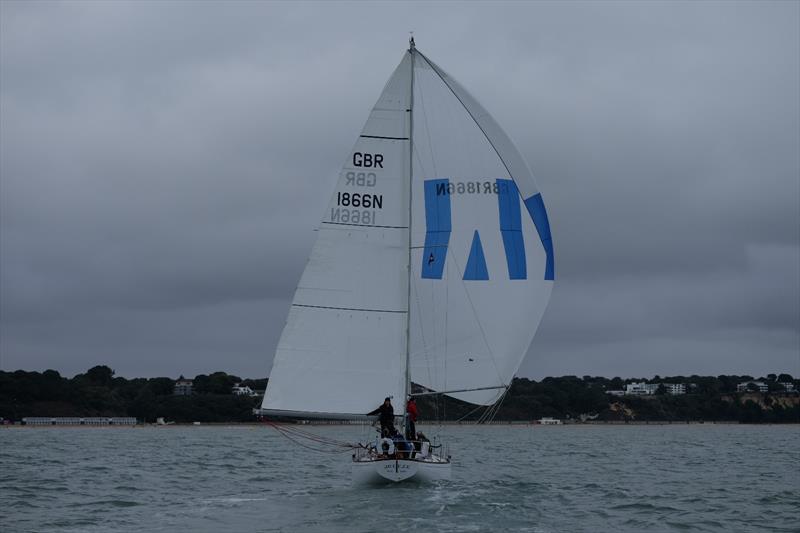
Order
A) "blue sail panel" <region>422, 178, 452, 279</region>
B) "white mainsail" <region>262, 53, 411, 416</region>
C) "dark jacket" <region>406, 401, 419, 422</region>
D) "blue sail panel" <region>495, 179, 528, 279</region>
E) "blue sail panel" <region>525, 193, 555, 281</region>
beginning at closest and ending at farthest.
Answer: "white mainsail" <region>262, 53, 411, 416</region>
"dark jacket" <region>406, 401, 419, 422</region>
"blue sail panel" <region>422, 178, 452, 279</region>
"blue sail panel" <region>495, 179, 528, 279</region>
"blue sail panel" <region>525, 193, 555, 281</region>

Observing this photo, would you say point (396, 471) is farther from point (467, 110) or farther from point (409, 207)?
point (467, 110)

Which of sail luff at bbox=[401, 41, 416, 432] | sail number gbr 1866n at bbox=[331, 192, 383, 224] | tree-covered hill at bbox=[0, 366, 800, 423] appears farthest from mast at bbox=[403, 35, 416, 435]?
tree-covered hill at bbox=[0, 366, 800, 423]

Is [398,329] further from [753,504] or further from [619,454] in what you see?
[619,454]

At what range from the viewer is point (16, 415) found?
13350cm

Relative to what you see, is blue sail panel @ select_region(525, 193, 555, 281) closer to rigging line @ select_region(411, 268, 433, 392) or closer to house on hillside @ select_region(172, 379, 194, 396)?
rigging line @ select_region(411, 268, 433, 392)

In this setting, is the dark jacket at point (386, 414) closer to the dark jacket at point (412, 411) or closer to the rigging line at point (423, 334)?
the dark jacket at point (412, 411)

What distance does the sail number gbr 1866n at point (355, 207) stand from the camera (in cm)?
2775

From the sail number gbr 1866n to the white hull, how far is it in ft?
20.6

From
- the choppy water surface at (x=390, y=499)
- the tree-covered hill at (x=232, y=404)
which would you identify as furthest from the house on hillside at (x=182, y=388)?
the choppy water surface at (x=390, y=499)

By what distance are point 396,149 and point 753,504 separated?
1340 cm

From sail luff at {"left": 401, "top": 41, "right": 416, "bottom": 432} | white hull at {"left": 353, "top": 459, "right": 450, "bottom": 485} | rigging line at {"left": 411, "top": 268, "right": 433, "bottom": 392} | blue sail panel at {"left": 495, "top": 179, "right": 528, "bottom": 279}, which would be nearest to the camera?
white hull at {"left": 353, "top": 459, "right": 450, "bottom": 485}

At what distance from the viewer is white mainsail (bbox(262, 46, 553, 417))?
89.8 feet

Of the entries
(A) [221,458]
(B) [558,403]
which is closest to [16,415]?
(B) [558,403]

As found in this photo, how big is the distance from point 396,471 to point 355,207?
6.93m
